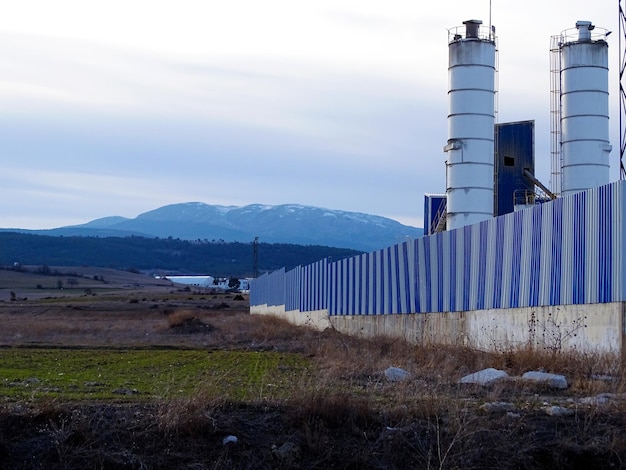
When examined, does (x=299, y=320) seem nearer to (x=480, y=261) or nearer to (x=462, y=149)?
(x=462, y=149)

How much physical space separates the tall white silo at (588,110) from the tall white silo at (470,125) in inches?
110

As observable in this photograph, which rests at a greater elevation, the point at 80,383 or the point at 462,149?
the point at 462,149

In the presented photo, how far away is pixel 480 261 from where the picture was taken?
Result: 78.4ft

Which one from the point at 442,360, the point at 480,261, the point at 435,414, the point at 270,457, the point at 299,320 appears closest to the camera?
the point at 270,457

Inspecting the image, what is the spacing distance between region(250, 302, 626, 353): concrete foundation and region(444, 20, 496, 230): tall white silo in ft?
19.5

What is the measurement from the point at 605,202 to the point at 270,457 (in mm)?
9246

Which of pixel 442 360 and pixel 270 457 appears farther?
pixel 442 360

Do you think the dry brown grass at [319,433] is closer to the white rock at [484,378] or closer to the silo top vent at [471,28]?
the white rock at [484,378]

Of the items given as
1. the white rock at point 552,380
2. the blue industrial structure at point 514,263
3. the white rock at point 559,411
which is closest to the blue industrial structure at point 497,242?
the blue industrial structure at point 514,263

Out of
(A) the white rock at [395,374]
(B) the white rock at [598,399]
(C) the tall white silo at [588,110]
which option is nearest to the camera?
(B) the white rock at [598,399]

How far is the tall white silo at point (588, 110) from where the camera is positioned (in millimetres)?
35844

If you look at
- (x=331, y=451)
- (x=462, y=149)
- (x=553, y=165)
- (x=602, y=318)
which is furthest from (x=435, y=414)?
(x=553, y=165)

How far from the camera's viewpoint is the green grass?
14.0 meters

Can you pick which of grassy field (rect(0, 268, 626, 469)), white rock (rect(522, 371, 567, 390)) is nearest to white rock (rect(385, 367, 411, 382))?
grassy field (rect(0, 268, 626, 469))
